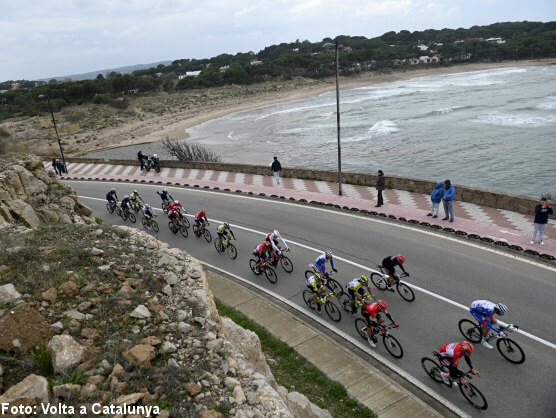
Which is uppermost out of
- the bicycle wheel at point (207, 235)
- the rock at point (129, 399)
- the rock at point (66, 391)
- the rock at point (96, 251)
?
the rock at point (96, 251)

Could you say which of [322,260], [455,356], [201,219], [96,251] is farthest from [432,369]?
[201,219]

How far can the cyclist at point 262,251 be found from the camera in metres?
11.9

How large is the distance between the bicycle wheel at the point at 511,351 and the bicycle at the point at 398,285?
244 centimetres

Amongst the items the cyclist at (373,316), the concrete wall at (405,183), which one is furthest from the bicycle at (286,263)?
the concrete wall at (405,183)

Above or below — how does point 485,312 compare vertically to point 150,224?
above

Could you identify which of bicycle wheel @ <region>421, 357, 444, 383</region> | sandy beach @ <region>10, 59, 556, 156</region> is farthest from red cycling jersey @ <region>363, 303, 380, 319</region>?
sandy beach @ <region>10, 59, 556, 156</region>

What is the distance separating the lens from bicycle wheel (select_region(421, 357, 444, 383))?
7708 millimetres

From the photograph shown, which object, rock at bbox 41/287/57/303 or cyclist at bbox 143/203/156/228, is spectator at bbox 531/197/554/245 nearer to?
rock at bbox 41/287/57/303

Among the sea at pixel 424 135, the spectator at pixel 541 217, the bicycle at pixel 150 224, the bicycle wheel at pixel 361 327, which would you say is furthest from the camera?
the sea at pixel 424 135

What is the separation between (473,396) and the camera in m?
7.17

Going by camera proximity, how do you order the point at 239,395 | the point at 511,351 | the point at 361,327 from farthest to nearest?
the point at 361,327 → the point at 511,351 → the point at 239,395

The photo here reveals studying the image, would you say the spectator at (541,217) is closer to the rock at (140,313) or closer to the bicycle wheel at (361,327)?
the bicycle wheel at (361,327)

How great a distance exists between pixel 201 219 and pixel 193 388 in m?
10.7

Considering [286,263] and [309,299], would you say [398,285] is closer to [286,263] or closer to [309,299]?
[309,299]
